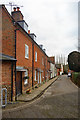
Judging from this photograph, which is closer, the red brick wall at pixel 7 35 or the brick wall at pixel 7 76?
the brick wall at pixel 7 76

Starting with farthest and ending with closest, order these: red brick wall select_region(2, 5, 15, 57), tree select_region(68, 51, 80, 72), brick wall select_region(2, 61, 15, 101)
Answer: tree select_region(68, 51, 80, 72) < red brick wall select_region(2, 5, 15, 57) < brick wall select_region(2, 61, 15, 101)

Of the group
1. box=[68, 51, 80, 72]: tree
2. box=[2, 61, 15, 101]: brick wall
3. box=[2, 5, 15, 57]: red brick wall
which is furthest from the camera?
box=[68, 51, 80, 72]: tree

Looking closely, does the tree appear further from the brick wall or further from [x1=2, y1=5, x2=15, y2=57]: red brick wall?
the brick wall

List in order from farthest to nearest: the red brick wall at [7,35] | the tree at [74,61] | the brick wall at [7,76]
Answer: the tree at [74,61]
the red brick wall at [7,35]
the brick wall at [7,76]

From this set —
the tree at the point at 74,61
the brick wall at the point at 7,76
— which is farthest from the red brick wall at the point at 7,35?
the tree at the point at 74,61

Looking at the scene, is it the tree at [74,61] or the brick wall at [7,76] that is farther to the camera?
the tree at [74,61]

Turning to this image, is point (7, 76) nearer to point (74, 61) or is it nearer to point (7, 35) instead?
point (7, 35)

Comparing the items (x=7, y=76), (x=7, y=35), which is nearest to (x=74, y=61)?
(x=7, y=35)

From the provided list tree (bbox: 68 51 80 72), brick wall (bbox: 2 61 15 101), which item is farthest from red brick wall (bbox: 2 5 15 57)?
tree (bbox: 68 51 80 72)

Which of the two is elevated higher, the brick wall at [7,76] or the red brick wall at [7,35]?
the red brick wall at [7,35]

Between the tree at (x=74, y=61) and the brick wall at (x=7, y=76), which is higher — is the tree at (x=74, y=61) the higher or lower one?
the higher one

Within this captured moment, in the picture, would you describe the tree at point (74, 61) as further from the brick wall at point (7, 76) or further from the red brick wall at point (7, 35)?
the brick wall at point (7, 76)

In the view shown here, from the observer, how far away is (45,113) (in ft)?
18.6

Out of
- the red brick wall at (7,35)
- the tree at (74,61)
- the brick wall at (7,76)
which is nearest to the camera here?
the brick wall at (7,76)
